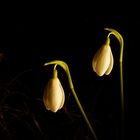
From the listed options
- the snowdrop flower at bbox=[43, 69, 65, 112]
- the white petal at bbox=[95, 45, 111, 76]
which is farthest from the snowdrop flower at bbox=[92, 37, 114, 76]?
the snowdrop flower at bbox=[43, 69, 65, 112]

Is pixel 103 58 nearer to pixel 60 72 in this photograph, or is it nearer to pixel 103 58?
pixel 103 58

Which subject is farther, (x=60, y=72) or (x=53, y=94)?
(x=60, y=72)

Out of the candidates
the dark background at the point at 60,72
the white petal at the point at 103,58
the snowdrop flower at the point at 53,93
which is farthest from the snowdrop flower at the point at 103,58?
the dark background at the point at 60,72

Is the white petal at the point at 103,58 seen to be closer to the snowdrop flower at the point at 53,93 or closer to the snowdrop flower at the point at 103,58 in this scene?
the snowdrop flower at the point at 103,58

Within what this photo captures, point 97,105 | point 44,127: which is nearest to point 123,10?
point 97,105

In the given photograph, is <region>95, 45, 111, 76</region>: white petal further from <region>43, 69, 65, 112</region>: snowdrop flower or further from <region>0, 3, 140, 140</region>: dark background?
<region>0, 3, 140, 140</region>: dark background

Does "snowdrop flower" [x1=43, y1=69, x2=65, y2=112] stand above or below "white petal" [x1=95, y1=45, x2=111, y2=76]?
below

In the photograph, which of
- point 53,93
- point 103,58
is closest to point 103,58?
point 103,58

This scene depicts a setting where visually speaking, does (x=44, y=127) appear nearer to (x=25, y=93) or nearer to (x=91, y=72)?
(x=25, y=93)
